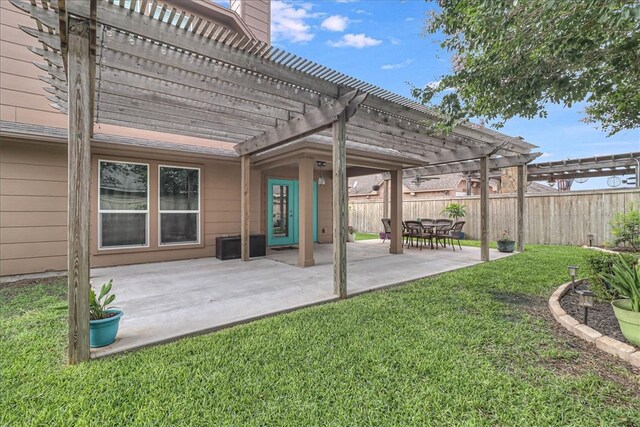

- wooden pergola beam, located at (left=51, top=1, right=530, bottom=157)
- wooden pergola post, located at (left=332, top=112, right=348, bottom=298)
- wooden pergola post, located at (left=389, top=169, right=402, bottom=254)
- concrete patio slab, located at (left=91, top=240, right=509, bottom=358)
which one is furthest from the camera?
wooden pergola post, located at (left=389, top=169, right=402, bottom=254)

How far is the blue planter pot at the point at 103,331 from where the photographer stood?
2.68 m

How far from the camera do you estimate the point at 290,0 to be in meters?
7.32

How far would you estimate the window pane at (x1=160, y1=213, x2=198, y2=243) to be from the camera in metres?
7.13

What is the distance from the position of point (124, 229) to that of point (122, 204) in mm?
572

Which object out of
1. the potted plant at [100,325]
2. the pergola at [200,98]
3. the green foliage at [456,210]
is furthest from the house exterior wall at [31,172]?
the green foliage at [456,210]

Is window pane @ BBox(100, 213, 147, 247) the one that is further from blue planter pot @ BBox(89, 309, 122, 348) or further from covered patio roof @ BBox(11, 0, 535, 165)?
blue planter pot @ BBox(89, 309, 122, 348)

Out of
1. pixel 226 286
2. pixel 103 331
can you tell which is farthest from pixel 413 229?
pixel 103 331

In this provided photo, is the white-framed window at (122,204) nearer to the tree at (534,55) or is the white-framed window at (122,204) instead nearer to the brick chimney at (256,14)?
the brick chimney at (256,14)

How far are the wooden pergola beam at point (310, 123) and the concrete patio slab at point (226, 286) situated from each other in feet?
8.51

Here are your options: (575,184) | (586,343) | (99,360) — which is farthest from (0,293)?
(575,184)

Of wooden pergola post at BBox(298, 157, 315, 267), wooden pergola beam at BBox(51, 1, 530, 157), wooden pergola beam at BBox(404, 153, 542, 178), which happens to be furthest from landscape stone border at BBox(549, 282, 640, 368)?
wooden pergola beam at BBox(404, 153, 542, 178)

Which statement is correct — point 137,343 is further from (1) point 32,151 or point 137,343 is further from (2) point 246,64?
(1) point 32,151

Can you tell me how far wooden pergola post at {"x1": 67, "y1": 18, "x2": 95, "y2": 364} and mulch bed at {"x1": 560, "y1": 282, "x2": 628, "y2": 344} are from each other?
4.92 m

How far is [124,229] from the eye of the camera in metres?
6.64
